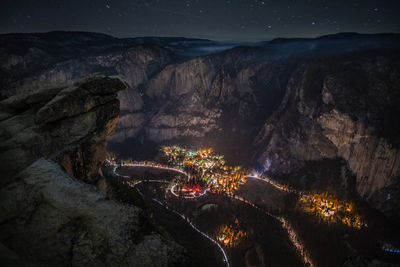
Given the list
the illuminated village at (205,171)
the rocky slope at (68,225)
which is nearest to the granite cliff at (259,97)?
the illuminated village at (205,171)

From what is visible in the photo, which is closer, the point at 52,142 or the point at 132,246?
the point at 132,246

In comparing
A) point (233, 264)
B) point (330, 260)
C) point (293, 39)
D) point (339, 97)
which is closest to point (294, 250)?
point (330, 260)

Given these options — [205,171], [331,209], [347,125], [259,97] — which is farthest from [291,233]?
[259,97]

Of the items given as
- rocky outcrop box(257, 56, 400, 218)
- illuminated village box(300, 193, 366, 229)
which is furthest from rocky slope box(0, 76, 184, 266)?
rocky outcrop box(257, 56, 400, 218)

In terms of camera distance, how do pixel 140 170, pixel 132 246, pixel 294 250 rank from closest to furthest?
pixel 132 246 < pixel 294 250 < pixel 140 170

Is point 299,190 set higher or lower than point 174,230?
lower

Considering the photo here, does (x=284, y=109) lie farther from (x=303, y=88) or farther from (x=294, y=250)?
(x=294, y=250)

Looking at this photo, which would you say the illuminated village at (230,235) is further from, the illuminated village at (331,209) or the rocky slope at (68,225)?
the rocky slope at (68,225)

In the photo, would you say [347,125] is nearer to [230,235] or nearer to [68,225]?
[230,235]

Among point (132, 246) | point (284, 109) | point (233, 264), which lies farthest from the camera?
point (284, 109)
